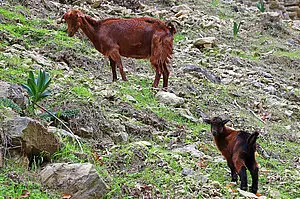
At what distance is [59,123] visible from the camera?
5.02 m

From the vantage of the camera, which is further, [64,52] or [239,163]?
[64,52]

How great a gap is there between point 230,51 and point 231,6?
6.14 m

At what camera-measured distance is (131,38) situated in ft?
26.8

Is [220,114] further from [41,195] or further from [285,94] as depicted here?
[41,195]

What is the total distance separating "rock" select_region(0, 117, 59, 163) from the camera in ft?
13.1

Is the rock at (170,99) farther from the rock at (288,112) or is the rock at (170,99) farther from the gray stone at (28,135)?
the gray stone at (28,135)

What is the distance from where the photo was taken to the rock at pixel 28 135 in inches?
157

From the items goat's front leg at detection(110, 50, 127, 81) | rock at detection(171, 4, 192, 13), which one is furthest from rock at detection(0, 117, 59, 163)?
rock at detection(171, 4, 192, 13)

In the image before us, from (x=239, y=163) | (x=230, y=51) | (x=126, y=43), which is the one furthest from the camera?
(x=230, y=51)

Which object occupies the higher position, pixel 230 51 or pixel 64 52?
pixel 64 52

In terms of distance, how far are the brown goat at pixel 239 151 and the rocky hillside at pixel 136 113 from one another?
0.19m

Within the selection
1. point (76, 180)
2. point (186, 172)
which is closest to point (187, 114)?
point (186, 172)

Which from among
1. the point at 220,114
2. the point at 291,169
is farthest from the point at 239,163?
the point at 220,114

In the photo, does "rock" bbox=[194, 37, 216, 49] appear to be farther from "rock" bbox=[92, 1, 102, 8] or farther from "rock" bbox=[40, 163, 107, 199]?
"rock" bbox=[40, 163, 107, 199]
